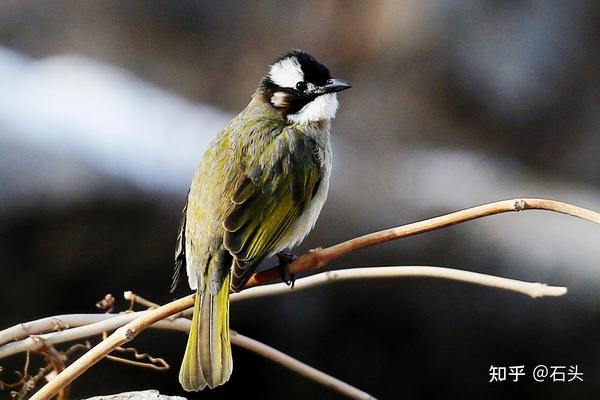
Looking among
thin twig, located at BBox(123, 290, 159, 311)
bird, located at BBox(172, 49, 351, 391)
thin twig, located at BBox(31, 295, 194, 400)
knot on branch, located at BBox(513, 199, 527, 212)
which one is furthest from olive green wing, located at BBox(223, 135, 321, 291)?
knot on branch, located at BBox(513, 199, 527, 212)

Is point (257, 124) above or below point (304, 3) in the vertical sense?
below

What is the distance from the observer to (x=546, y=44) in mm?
2400

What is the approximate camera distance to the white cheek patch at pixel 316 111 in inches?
87.7

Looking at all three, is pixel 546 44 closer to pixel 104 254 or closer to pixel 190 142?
pixel 190 142

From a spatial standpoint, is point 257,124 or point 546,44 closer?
point 257,124

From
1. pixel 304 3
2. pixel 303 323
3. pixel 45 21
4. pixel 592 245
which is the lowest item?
pixel 303 323

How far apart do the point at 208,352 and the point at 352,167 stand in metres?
0.70

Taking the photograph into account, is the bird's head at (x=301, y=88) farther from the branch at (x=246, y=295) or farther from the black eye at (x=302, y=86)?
the branch at (x=246, y=295)

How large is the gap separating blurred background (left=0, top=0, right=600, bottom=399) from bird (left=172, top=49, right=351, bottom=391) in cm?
A: 19

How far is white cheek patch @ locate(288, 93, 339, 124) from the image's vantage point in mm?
2227

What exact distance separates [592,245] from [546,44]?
51 centimetres

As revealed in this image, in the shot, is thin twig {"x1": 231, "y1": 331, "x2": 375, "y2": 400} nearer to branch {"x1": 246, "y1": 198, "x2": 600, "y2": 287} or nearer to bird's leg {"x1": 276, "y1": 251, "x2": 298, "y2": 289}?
bird's leg {"x1": 276, "y1": 251, "x2": 298, "y2": 289}

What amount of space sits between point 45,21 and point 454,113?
41.6 inches

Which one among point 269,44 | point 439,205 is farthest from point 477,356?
point 269,44
